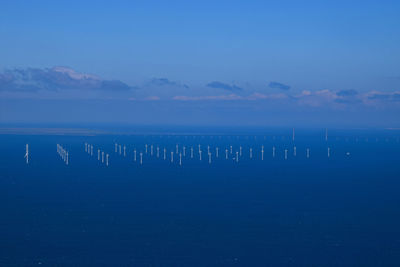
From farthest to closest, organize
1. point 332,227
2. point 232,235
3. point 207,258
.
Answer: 1. point 332,227
2. point 232,235
3. point 207,258

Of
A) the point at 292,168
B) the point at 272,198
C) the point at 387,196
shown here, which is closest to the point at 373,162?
the point at 292,168

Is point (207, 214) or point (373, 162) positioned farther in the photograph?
point (373, 162)

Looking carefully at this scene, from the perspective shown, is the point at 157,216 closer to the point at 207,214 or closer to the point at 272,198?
the point at 207,214

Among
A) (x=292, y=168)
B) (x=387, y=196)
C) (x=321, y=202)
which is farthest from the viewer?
(x=292, y=168)

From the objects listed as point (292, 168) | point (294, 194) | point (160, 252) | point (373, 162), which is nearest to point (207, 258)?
point (160, 252)

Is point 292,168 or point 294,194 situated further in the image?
point 292,168

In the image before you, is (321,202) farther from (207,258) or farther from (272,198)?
(207,258)
